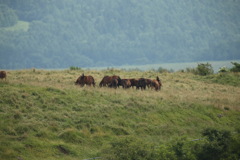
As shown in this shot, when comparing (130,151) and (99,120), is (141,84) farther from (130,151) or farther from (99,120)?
(130,151)

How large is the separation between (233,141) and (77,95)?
38.9ft

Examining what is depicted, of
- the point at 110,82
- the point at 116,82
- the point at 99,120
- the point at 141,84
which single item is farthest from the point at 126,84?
the point at 99,120

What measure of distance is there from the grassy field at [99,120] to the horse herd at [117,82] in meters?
2.75

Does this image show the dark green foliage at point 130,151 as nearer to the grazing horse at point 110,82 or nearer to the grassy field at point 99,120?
the grassy field at point 99,120

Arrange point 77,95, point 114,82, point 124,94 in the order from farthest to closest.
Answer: point 114,82, point 124,94, point 77,95

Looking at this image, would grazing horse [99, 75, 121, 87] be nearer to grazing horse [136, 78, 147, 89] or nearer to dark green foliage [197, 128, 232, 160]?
grazing horse [136, 78, 147, 89]

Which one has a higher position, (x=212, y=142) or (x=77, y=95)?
(x=77, y=95)

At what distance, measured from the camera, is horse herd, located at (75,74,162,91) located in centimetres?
3369

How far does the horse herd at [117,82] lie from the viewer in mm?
33688

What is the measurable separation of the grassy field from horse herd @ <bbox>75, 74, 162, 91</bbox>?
9.02 ft

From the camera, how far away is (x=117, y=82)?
3434 cm

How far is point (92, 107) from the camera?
25.0 m

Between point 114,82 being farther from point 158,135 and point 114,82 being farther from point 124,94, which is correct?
point 158,135

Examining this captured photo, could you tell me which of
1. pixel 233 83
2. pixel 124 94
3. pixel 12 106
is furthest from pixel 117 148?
pixel 233 83
